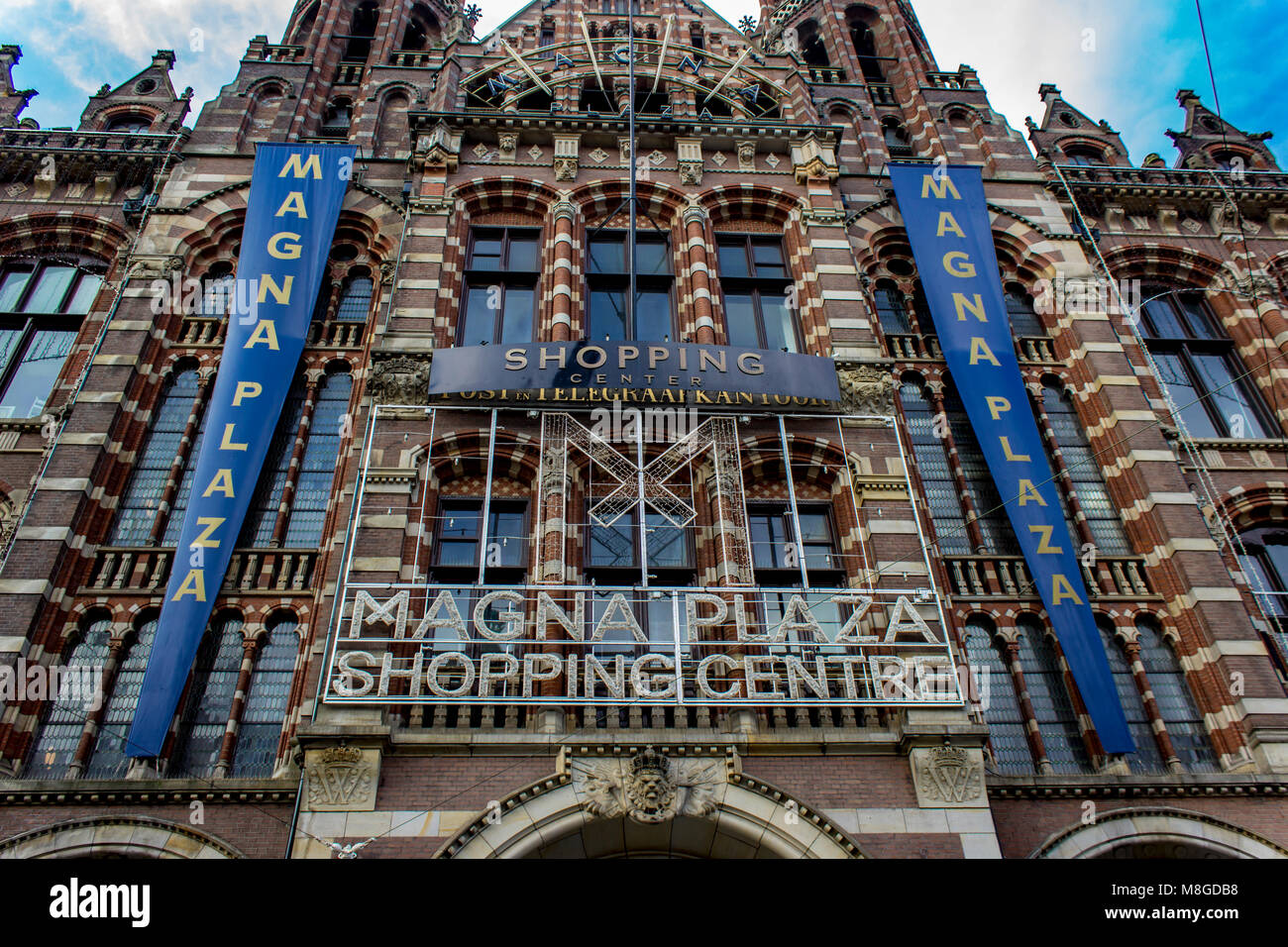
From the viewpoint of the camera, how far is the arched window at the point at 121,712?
583 inches

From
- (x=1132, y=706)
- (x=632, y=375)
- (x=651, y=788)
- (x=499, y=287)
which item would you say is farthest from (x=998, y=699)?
(x=499, y=287)

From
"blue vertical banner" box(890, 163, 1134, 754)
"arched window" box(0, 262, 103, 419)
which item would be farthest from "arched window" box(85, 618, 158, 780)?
"blue vertical banner" box(890, 163, 1134, 754)

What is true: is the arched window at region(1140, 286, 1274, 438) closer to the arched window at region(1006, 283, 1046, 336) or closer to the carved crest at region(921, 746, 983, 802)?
the arched window at region(1006, 283, 1046, 336)

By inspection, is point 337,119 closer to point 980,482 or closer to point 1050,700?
point 980,482

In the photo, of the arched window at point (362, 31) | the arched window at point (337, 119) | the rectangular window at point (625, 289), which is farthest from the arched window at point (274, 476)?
the arched window at point (362, 31)

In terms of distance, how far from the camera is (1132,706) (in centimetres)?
1648

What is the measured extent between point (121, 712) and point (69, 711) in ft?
2.46

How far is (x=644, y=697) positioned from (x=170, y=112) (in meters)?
23.0

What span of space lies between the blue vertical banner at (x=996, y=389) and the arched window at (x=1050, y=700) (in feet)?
2.50

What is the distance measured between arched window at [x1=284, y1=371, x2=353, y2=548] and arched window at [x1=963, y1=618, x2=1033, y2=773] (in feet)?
38.8

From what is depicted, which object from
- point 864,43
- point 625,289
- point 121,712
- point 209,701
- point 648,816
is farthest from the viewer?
point 864,43

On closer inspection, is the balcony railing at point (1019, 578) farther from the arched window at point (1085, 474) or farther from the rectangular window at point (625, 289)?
the rectangular window at point (625, 289)

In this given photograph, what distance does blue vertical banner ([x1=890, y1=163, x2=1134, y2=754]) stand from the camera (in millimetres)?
16047
